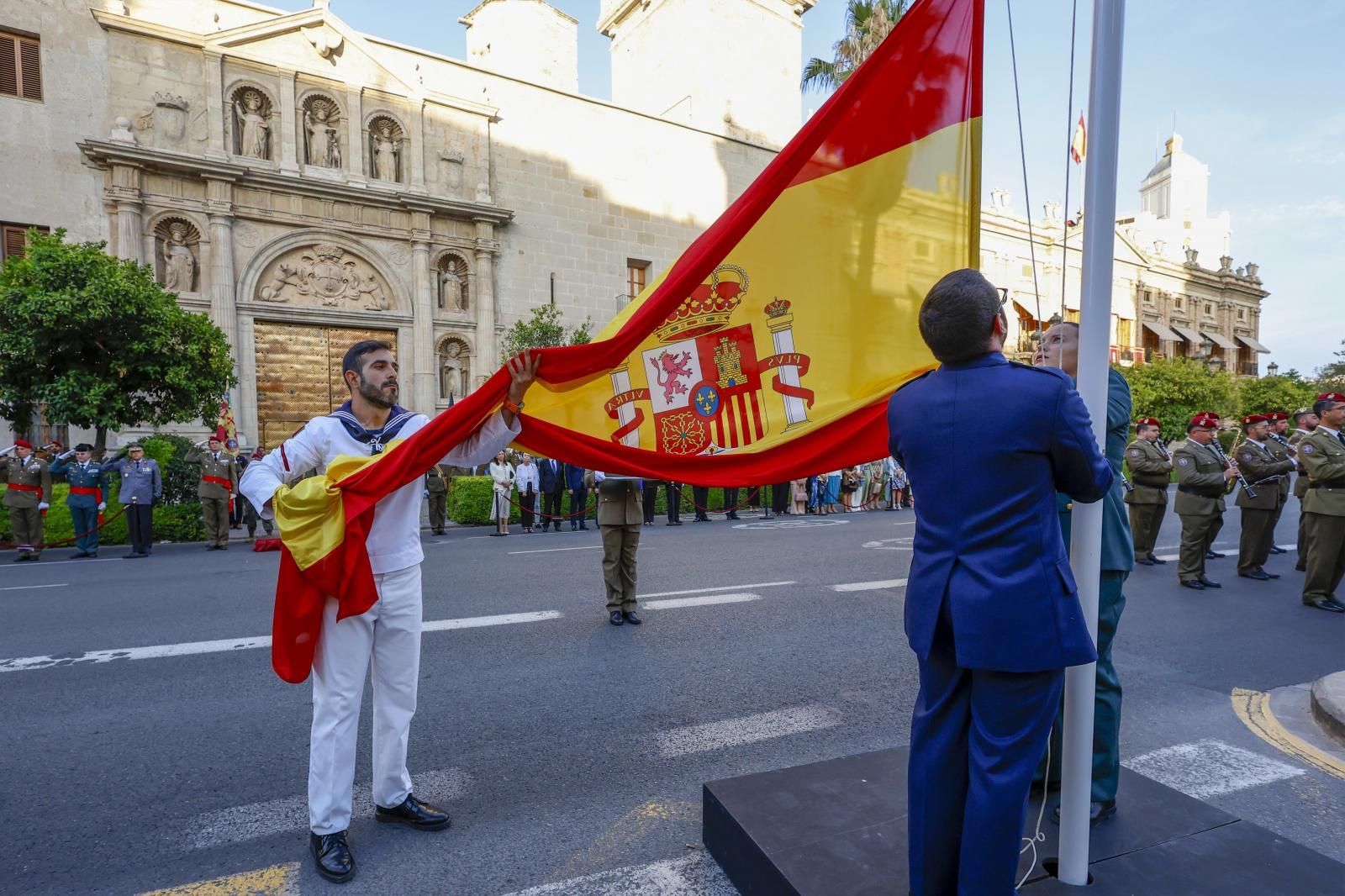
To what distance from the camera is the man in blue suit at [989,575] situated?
1979 millimetres

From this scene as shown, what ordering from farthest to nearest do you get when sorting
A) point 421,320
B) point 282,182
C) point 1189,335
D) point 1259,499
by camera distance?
1. point 1189,335
2. point 421,320
3. point 282,182
4. point 1259,499

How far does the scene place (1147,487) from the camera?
9.81 m

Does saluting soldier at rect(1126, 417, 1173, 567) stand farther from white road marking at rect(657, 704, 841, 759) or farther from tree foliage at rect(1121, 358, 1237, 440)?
tree foliage at rect(1121, 358, 1237, 440)

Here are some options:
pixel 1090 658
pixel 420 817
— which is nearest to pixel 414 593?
pixel 420 817

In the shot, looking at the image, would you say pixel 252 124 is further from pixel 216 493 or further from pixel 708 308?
pixel 708 308

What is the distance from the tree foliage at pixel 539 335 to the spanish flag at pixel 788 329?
56.1 feet

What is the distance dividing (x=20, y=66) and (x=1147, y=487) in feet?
87.3

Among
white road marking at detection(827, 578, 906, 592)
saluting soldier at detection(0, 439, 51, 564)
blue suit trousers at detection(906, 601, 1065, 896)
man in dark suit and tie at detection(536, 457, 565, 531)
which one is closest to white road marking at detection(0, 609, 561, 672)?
white road marking at detection(827, 578, 906, 592)

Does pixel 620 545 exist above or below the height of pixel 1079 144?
below

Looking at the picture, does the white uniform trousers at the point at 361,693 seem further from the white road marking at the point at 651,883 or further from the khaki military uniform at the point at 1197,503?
the khaki military uniform at the point at 1197,503

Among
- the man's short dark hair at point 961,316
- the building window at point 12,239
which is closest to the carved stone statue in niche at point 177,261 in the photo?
the building window at point 12,239

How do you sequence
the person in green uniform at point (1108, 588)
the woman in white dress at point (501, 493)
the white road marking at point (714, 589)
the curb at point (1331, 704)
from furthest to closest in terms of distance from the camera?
the woman in white dress at point (501, 493) < the white road marking at point (714, 589) < the curb at point (1331, 704) < the person in green uniform at point (1108, 588)

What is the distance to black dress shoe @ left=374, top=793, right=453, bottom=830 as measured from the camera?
125 inches

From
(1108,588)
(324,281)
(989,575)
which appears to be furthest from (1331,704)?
(324,281)
